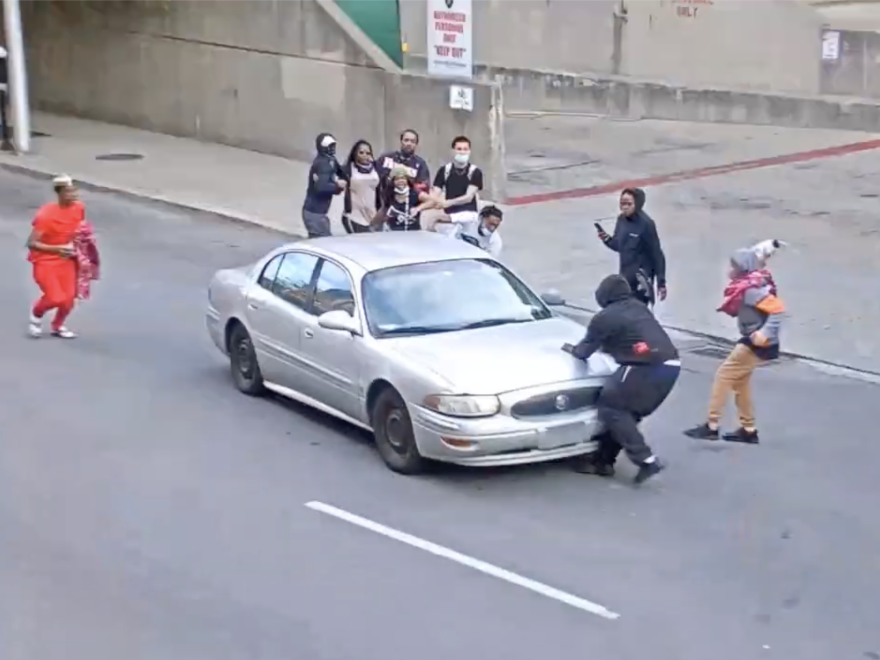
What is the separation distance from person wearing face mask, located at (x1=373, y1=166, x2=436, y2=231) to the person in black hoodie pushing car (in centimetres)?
514

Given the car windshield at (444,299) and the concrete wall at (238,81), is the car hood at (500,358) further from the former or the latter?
the concrete wall at (238,81)

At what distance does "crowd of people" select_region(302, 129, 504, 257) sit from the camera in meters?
15.4

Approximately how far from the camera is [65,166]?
25859mm

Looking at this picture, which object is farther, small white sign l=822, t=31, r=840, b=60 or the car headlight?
small white sign l=822, t=31, r=840, b=60

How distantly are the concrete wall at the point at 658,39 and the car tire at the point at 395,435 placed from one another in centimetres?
2029

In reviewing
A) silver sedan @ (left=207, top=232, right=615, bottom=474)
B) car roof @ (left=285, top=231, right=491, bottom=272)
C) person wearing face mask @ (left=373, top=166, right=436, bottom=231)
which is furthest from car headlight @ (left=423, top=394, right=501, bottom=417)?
person wearing face mask @ (left=373, top=166, right=436, bottom=231)

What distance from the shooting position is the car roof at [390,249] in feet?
38.7

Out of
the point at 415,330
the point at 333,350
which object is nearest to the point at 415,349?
the point at 415,330

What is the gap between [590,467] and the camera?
35.9 ft

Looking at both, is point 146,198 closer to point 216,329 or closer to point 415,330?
point 216,329

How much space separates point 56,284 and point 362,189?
3.24 metres

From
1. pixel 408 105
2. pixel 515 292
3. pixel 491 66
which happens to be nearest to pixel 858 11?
pixel 491 66

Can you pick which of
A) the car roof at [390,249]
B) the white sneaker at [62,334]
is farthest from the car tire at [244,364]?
the white sneaker at [62,334]

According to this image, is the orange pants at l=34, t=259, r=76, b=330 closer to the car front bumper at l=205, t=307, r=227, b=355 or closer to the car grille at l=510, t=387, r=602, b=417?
the car front bumper at l=205, t=307, r=227, b=355
